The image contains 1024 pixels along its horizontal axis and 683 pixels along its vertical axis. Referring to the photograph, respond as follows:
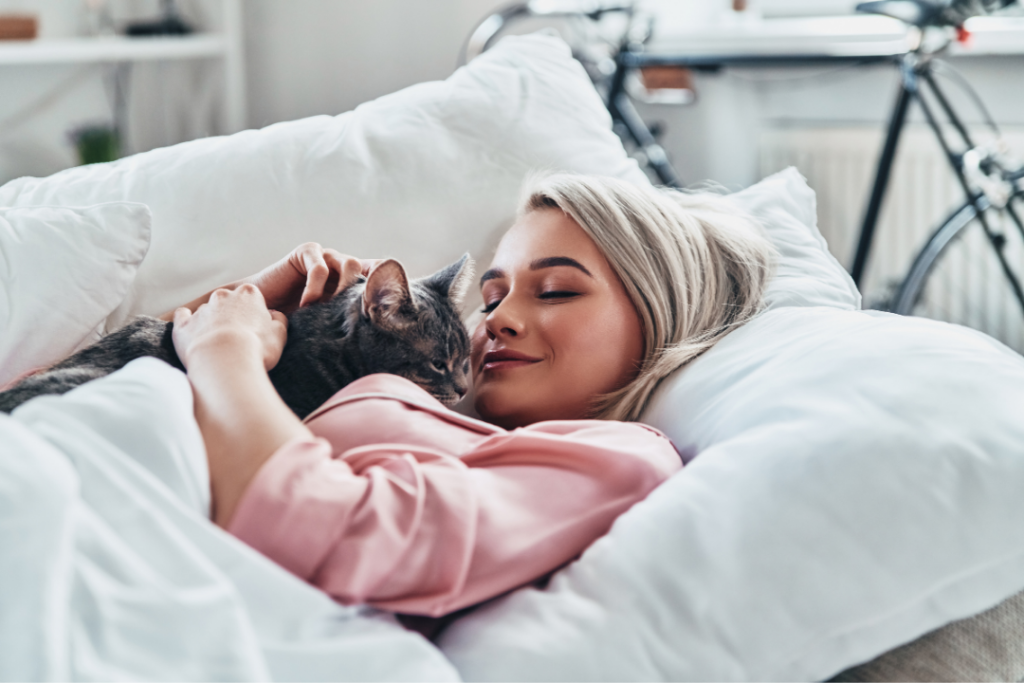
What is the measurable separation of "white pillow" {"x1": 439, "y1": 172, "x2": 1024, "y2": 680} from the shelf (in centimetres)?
210

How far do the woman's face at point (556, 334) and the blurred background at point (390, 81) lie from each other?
62.7 inches

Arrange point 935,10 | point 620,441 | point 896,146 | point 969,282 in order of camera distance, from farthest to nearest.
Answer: point 969,282 < point 896,146 < point 935,10 < point 620,441

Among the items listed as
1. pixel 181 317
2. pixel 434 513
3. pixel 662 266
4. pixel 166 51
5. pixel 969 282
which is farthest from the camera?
pixel 166 51

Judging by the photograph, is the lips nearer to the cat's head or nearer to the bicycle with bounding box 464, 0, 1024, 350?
the cat's head

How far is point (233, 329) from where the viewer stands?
2.59 feet

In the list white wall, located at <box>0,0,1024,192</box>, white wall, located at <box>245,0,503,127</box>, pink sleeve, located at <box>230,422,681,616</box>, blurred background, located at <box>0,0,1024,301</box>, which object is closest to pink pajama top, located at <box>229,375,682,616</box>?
pink sleeve, located at <box>230,422,681,616</box>

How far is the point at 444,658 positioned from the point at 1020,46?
2148 mm

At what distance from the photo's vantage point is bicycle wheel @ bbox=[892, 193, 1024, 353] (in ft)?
6.95

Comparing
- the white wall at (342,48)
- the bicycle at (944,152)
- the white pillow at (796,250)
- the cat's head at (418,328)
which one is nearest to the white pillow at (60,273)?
the cat's head at (418,328)

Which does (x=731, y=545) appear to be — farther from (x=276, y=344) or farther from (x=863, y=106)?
(x=863, y=106)

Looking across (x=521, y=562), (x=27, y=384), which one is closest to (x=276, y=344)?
(x=27, y=384)

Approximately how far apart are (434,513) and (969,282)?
2.17 m

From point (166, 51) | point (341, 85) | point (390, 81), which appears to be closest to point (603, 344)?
point (166, 51)

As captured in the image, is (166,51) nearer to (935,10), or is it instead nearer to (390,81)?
(390,81)
